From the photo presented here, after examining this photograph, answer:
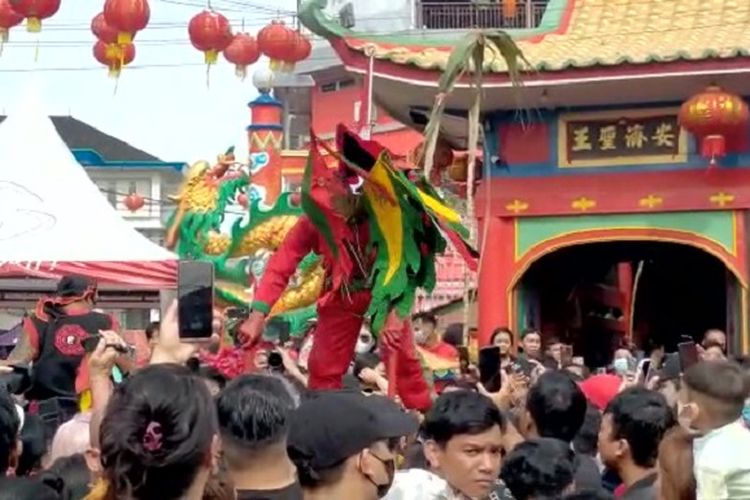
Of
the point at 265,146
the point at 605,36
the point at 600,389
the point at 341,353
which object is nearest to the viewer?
the point at 341,353

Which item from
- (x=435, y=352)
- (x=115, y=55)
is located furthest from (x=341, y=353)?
(x=115, y=55)

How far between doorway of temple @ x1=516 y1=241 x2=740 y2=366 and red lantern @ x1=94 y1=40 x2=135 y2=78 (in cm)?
467

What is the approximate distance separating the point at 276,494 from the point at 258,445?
0.43 feet

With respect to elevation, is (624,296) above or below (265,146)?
below

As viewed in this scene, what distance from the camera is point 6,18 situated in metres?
13.6

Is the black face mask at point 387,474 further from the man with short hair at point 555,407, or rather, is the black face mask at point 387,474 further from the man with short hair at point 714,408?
the man with short hair at point 555,407

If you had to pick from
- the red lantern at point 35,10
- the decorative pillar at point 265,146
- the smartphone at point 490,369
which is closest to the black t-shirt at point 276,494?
the smartphone at point 490,369

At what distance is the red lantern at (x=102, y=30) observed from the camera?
14932mm

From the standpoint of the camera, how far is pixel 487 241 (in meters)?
13.5

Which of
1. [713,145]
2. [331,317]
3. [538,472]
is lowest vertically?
[538,472]

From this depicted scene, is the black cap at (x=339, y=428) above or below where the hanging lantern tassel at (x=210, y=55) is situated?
below

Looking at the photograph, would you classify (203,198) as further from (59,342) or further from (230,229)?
(59,342)

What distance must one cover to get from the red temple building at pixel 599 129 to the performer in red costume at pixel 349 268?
645 centimetres

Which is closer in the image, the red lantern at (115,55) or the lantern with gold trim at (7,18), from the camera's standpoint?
the lantern with gold trim at (7,18)
